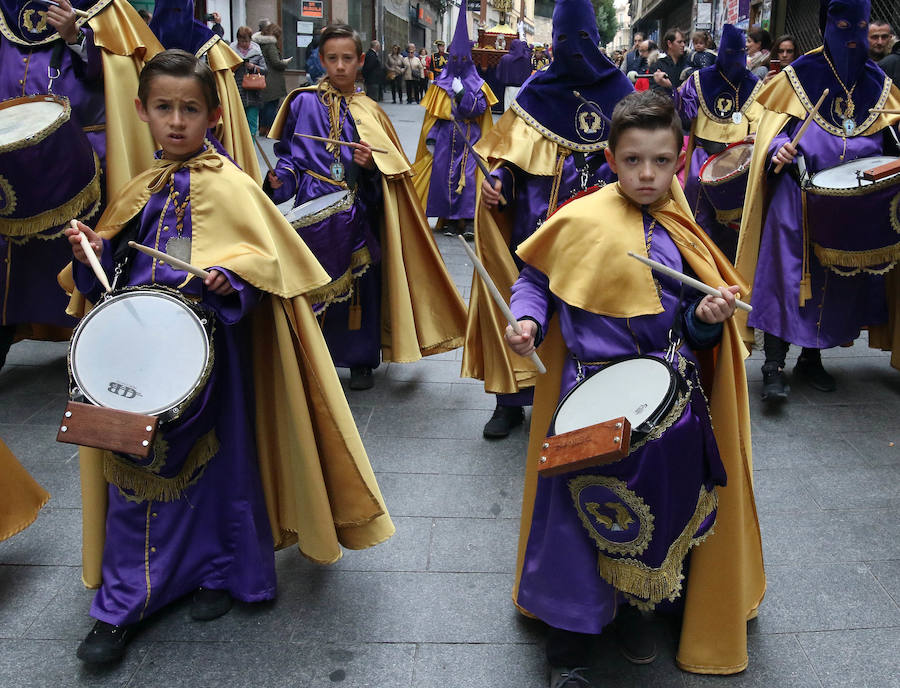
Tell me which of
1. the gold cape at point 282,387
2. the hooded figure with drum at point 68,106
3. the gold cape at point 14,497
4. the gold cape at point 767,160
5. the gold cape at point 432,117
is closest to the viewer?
the gold cape at point 282,387

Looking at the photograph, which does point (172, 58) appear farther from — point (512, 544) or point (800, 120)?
point (800, 120)

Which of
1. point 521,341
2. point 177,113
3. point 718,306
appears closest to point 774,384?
point 718,306

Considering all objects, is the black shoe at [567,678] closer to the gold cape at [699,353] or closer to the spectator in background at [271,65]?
the gold cape at [699,353]

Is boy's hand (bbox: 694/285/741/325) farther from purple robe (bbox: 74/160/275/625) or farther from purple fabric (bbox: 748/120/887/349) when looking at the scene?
purple fabric (bbox: 748/120/887/349)

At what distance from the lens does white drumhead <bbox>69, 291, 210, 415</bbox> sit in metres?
2.10

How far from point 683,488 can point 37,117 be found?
2.91 meters

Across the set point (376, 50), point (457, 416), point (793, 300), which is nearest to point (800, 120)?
point (793, 300)

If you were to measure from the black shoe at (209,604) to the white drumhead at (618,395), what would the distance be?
1.24 meters

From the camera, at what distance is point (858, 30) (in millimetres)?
4004

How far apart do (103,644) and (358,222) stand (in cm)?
249

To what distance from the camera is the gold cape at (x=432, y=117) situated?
7.66 meters

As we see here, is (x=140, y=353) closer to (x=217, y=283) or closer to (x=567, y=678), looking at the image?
(x=217, y=283)

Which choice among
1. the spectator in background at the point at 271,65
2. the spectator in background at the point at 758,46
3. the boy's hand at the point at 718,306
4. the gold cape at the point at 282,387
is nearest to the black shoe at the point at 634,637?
the gold cape at the point at 282,387

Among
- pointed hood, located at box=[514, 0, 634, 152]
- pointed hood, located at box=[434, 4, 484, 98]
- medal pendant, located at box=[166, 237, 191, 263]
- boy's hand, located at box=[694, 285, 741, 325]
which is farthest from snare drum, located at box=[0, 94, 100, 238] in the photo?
pointed hood, located at box=[434, 4, 484, 98]
